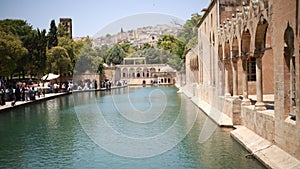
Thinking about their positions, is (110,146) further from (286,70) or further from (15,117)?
(15,117)

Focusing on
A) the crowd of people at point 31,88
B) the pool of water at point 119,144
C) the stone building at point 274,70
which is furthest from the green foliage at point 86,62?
the stone building at point 274,70

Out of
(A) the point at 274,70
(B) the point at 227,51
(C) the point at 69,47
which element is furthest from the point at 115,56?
(A) the point at 274,70

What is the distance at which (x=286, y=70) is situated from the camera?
8766 millimetres

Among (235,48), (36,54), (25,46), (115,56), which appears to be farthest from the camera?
(115,56)

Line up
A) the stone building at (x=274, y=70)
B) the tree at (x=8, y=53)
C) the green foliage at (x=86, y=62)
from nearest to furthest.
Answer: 1. the stone building at (x=274, y=70)
2. the tree at (x=8, y=53)
3. the green foliage at (x=86, y=62)

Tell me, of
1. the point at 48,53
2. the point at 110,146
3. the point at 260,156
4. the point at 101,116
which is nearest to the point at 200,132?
the point at 110,146

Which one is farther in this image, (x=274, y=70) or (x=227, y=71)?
(x=227, y=71)

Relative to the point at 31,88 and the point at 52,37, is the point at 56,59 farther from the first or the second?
the point at 31,88

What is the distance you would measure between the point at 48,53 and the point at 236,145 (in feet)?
135

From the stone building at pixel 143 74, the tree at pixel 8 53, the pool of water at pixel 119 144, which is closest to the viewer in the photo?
the pool of water at pixel 119 144

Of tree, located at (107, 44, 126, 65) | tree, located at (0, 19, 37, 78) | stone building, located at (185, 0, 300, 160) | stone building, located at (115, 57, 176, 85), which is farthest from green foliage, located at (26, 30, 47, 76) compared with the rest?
tree, located at (107, 44, 126, 65)

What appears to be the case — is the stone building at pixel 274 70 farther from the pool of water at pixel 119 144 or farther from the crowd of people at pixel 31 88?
the crowd of people at pixel 31 88

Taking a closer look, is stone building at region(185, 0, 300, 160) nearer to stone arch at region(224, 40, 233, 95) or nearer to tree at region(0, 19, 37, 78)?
stone arch at region(224, 40, 233, 95)

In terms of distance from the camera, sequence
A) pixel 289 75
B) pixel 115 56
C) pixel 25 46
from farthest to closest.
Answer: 1. pixel 115 56
2. pixel 25 46
3. pixel 289 75
